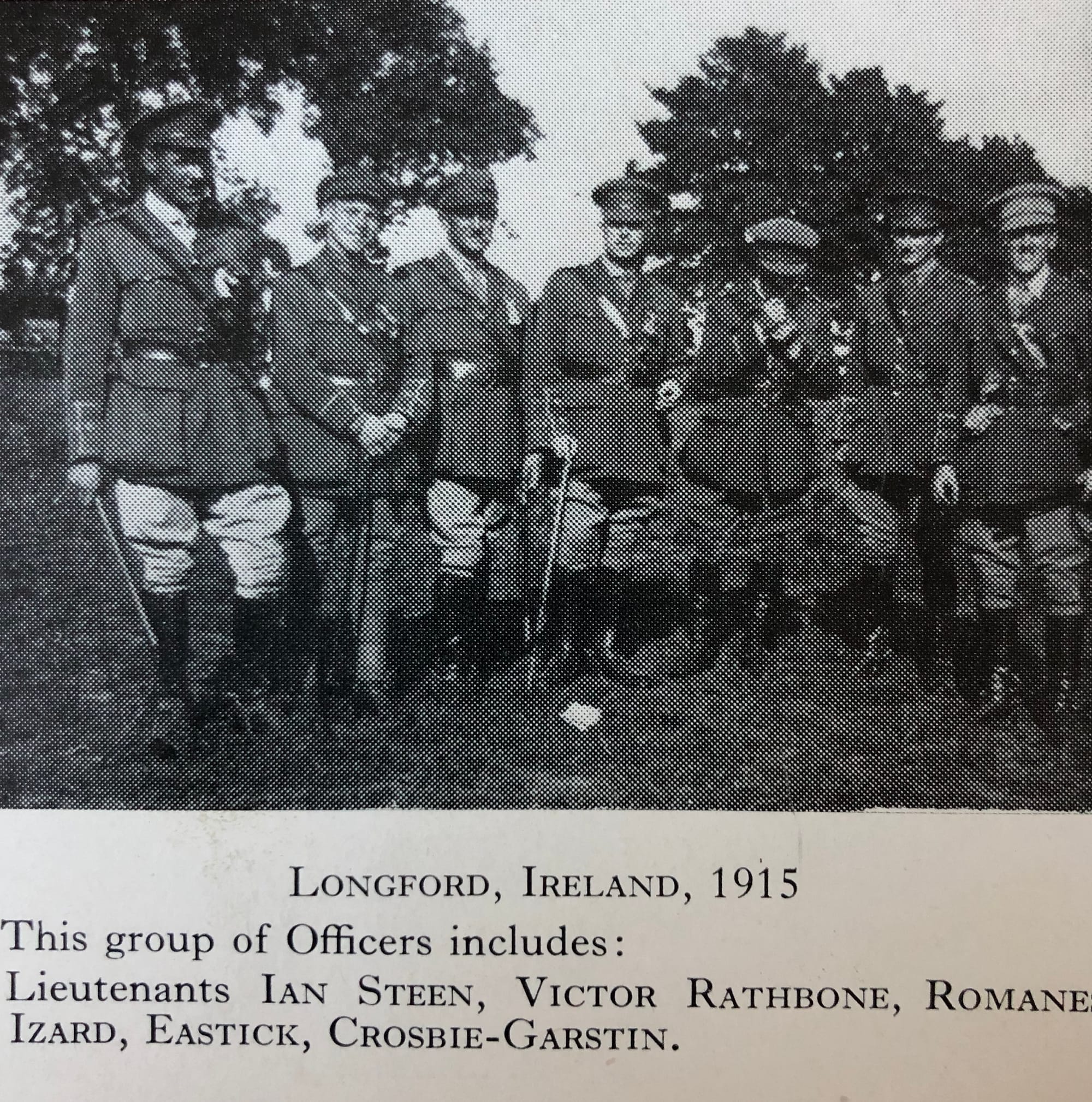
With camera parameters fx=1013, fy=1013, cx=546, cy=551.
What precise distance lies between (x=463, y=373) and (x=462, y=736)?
1.43 feet

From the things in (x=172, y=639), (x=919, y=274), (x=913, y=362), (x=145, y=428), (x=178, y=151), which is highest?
(x=178, y=151)

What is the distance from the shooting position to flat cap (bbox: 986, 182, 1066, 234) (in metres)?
1.19

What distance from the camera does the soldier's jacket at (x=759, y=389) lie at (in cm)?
120

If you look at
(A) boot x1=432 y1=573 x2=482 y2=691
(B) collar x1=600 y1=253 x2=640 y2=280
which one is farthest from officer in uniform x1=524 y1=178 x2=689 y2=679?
(A) boot x1=432 y1=573 x2=482 y2=691

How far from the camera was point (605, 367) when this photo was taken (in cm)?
121

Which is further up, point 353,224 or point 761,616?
point 353,224

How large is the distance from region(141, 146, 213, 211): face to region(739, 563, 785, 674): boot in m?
0.81

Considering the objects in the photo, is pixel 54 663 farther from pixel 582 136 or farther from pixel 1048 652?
pixel 1048 652

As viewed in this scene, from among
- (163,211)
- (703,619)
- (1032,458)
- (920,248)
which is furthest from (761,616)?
(163,211)

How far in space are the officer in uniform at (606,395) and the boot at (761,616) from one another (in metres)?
0.13

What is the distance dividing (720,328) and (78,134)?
0.81 m

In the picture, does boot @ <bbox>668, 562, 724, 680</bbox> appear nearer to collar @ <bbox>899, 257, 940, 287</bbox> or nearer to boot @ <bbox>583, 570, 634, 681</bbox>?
boot @ <bbox>583, 570, 634, 681</bbox>

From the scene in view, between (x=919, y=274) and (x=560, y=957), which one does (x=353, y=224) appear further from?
(x=560, y=957)

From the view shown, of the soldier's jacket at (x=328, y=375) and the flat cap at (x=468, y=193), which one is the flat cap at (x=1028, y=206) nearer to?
the flat cap at (x=468, y=193)
